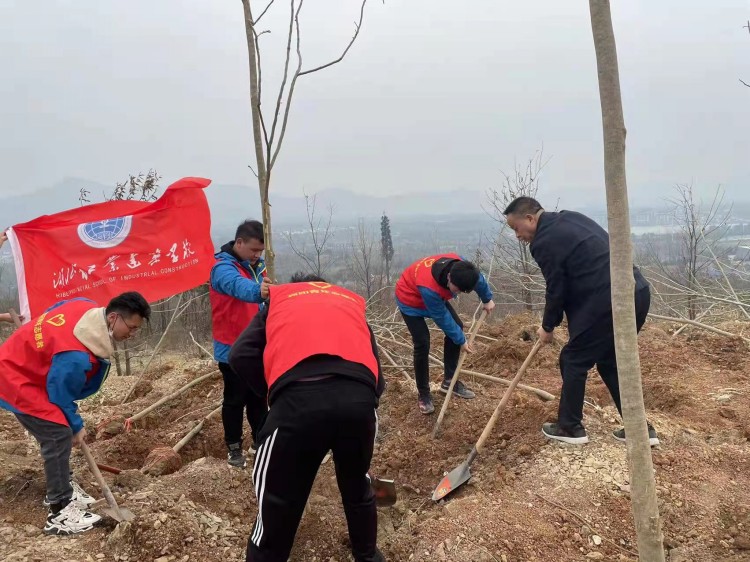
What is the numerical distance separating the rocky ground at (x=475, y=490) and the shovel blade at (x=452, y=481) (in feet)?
0.19

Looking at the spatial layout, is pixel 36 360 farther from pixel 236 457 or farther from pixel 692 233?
pixel 692 233

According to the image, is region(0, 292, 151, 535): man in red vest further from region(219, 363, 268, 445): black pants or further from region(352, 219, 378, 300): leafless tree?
region(352, 219, 378, 300): leafless tree

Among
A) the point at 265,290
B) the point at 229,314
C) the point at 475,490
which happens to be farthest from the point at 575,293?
the point at 229,314

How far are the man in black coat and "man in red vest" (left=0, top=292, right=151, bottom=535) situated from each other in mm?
2502

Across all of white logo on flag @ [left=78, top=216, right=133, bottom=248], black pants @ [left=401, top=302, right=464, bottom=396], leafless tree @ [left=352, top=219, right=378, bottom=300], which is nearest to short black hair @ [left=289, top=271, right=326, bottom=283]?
black pants @ [left=401, top=302, right=464, bottom=396]

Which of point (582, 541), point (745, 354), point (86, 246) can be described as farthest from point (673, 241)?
point (86, 246)

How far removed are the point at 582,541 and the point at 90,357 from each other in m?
2.80

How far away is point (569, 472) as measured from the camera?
10.2 ft

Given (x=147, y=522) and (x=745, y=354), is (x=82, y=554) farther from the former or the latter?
(x=745, y=354)

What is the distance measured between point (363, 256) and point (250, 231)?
10275mm

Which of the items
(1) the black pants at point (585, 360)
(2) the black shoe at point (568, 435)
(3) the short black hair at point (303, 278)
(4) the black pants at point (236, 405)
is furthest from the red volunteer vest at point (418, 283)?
(3) the short black hair at point (303, 278)

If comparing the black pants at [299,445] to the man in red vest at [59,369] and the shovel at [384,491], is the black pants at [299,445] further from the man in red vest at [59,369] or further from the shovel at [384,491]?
the man in red vest at [59,369]

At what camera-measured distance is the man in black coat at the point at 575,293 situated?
10.5 ft

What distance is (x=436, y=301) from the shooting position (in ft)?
13.4
